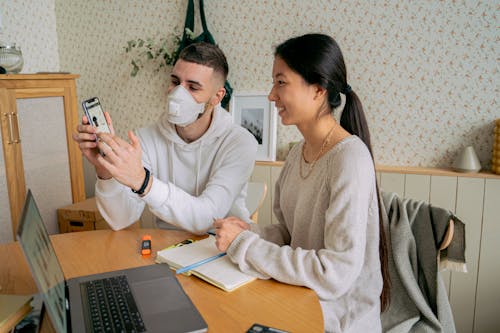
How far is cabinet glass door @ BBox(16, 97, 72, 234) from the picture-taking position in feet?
8.28

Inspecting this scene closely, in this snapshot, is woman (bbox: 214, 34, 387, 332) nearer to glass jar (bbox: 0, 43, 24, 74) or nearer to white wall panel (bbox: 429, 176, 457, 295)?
white wall panel (bbox: 429, 176, 457, 295)

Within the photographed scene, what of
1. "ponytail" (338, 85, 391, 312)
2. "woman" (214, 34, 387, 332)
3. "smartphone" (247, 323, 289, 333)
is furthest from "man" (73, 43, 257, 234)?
"smartphone" (247, 323, 289, 333)

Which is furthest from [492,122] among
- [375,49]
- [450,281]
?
[450,281]

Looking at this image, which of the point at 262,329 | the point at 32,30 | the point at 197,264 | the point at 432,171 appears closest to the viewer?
the point at 262,329

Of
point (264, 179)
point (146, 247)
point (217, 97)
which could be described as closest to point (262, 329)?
point (146, 247)

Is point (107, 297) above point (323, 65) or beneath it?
beneath

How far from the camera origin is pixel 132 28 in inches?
126

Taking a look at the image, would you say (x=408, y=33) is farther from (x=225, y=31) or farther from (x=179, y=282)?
(x=179, y=282)

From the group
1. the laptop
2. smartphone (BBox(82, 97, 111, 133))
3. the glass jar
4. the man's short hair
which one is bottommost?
the laptop

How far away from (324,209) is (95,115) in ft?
2.44

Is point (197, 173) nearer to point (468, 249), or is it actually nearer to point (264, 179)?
point (264, 179)

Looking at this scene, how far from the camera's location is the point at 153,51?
3.10 m

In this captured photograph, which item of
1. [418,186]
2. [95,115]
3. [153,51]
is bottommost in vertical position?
[418,186]

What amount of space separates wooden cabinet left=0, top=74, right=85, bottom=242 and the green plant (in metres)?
0.57
